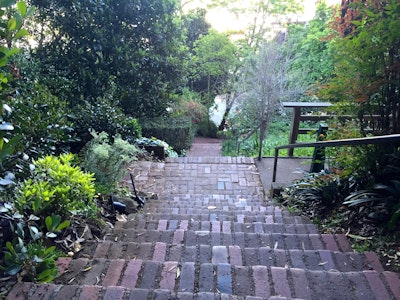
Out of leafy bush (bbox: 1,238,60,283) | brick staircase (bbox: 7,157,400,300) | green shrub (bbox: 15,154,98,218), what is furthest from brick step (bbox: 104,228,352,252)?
leafy bush (bbox: 1,238,60,283)

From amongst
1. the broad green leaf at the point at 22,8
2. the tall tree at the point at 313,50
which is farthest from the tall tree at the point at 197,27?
→ the broad green leaf at the point at 22,8

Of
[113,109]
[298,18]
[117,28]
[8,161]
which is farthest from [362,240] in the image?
[298,18]

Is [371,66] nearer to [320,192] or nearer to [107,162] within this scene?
[320,192]

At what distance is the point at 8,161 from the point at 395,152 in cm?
288

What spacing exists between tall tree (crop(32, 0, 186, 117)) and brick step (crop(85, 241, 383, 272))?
15.1ft

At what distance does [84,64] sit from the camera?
6738 mm

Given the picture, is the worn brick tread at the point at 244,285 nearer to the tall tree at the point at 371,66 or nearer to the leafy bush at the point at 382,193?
the leafy bush at the point at 382,193

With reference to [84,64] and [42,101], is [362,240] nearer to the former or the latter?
[42,101]

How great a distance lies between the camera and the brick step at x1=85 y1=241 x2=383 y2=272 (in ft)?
6.33

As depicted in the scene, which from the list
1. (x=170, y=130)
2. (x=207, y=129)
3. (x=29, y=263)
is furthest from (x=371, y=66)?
(x=207, y=129)

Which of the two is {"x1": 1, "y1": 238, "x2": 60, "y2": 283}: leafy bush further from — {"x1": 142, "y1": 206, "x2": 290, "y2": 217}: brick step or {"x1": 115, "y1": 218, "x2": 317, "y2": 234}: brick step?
{"x1": 142, "y1": 206, "x2": 290, "y2": 217}: brick step

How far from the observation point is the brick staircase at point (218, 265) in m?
1.55

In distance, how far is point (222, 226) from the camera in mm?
2797

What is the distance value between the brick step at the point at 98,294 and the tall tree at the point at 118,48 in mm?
5006
